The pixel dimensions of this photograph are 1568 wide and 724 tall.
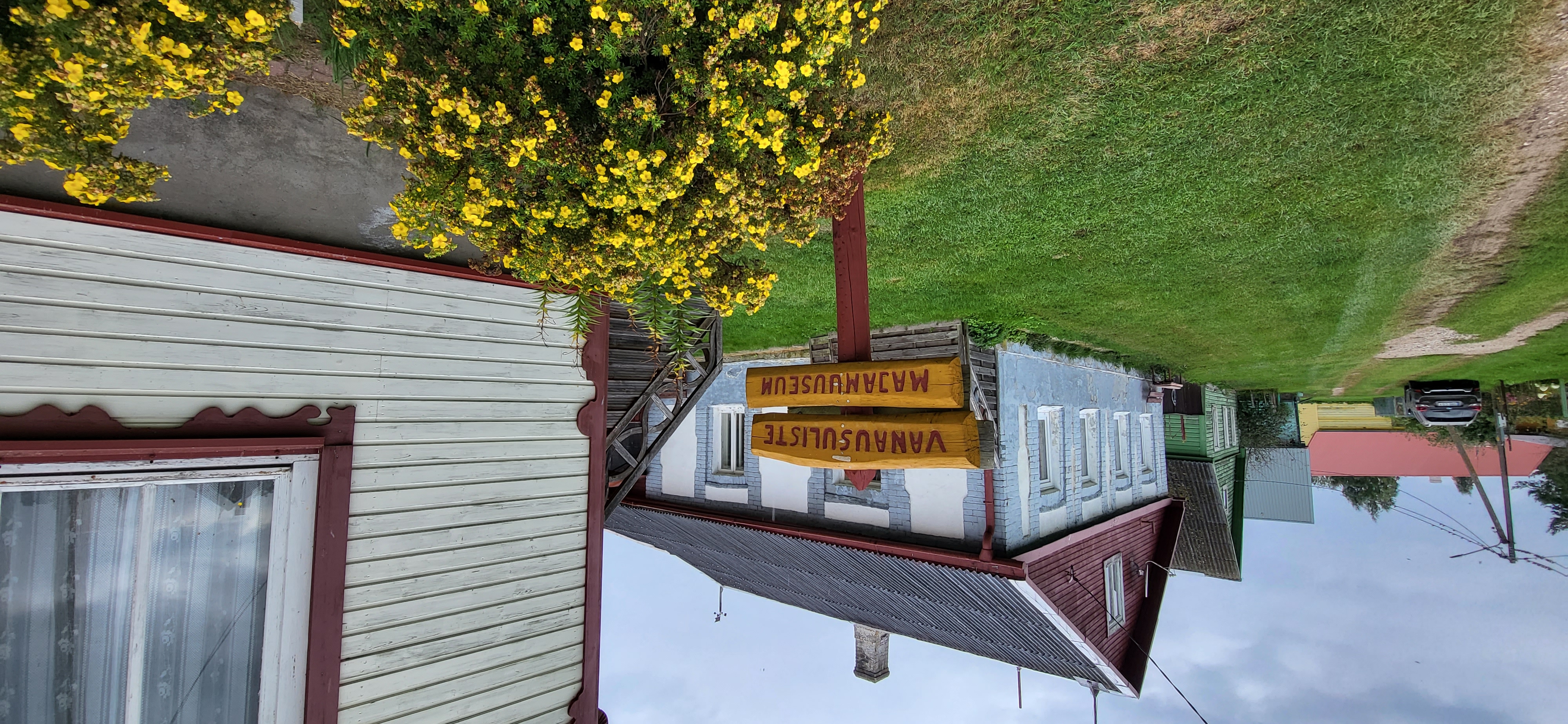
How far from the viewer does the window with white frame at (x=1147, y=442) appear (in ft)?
48.0

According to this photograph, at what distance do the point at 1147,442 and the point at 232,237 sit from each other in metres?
17.5

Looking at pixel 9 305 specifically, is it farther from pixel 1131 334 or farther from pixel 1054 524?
pixel 1131 334

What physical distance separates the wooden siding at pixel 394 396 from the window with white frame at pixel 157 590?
34 cm

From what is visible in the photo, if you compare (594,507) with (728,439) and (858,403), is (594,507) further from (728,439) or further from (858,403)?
(728,439)

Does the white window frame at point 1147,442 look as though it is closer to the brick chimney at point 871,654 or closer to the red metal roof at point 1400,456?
the brick chimney at point 871,654

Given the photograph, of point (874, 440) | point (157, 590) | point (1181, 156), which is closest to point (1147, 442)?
point (1181, 156)

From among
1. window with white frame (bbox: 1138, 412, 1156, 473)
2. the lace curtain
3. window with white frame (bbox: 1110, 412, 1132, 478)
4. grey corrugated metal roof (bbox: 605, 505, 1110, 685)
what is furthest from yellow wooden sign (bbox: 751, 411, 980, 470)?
window with white frame (bbox: 1138, 412, 1156, 473)

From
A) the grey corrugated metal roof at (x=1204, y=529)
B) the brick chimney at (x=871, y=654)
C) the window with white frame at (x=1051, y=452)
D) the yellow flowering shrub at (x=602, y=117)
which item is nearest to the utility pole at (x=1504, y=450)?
the grey corrugated metal roof at (x=1204, y=529)

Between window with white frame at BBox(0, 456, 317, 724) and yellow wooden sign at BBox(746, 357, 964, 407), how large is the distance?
333cm

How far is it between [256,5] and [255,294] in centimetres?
194

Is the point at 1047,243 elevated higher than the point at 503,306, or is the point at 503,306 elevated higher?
the point at 1047,243

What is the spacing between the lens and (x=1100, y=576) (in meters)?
10.5

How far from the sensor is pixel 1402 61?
4.41 m

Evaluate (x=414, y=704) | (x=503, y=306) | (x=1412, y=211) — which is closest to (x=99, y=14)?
(x=503, y=306)
